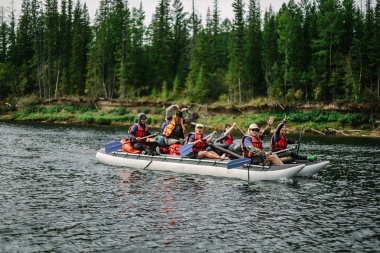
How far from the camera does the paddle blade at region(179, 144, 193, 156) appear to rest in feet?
56.8

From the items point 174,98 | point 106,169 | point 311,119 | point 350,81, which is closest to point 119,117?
point 174,98

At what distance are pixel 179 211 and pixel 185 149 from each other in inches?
232

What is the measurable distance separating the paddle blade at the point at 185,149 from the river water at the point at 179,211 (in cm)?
96

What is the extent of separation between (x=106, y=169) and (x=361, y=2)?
71.2 meters

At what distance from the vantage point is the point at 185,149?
1744 cm

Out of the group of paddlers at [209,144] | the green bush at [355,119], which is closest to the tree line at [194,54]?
the green bush at [355,119]

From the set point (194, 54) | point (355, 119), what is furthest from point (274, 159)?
point (194, 54)

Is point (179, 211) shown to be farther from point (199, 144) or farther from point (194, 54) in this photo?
point (194, 54)

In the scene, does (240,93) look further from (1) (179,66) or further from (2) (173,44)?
(2) (173,44)

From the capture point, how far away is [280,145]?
55.7 feet

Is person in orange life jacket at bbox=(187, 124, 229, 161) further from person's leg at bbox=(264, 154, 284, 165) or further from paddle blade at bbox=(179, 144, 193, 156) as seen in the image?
person's leg at bbox=(264, 154, 284, 165)

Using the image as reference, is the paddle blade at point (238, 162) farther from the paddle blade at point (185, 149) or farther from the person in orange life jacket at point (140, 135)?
the person in orange life jacket at point (140, 135)

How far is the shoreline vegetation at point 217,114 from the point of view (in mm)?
42156

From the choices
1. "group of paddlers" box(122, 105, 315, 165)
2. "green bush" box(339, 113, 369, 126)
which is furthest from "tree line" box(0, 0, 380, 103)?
"group of paddlers" box(122, 105, 315, 165)
